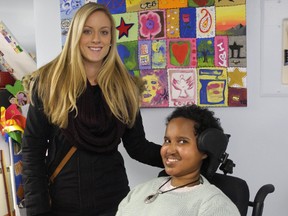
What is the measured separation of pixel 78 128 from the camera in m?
1.35

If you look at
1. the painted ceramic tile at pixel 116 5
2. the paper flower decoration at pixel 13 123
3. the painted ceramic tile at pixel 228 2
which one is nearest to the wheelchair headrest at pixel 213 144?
the painted ceramic tile at pixel 228 2

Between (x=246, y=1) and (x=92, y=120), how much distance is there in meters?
1.02

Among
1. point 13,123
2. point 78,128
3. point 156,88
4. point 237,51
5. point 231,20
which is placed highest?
point 231,20

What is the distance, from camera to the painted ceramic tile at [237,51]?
5.84ft

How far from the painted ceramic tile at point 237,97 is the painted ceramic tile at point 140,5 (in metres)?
0.61

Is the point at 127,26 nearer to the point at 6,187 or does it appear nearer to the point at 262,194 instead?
the point at 262,194

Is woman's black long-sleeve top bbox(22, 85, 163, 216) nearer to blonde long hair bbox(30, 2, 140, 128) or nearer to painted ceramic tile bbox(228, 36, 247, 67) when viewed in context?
blonde long hair bbox(30, 2, 140, 128)

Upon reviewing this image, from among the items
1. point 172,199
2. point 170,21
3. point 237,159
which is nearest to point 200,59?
point 170,21

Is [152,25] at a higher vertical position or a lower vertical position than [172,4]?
lower

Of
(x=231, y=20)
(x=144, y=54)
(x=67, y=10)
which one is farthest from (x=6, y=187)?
(x=231, y=20)

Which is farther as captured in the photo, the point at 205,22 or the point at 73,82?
the point at 205,22

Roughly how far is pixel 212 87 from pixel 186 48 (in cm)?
25

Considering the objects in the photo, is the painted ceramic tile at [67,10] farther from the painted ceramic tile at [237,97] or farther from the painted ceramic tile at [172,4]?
the painted ceramic tile at [237,97]

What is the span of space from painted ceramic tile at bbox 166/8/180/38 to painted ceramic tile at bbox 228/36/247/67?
0.29 metres
